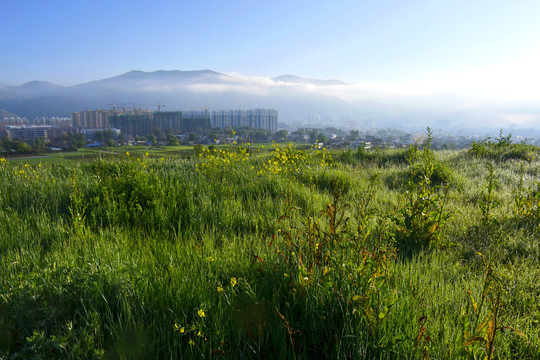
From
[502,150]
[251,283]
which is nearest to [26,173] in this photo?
[251,283]

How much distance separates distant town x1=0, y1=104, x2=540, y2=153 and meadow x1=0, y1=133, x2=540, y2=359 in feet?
8.26

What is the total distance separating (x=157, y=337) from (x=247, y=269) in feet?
2.74

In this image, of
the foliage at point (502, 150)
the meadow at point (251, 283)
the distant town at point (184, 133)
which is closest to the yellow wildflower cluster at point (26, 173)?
the meadow at point (251, 283)

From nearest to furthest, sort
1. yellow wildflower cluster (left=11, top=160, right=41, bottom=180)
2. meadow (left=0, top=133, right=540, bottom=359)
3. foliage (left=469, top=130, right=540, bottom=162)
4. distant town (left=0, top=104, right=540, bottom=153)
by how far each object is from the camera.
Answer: meadow (left=0, top=133, right=540, bottom=359), yellow wildflower cluster (left=11, top=160, right=41, bottom=180), foliage (left=469, top=130, right=540, bottom=162), distant town (left=0, top=104, right=540, bottom=153)

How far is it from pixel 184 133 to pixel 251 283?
38.1 meters

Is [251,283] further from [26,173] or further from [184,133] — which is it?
[184,133]

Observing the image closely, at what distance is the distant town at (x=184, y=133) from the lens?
1173 cm

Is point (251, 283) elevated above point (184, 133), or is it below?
below

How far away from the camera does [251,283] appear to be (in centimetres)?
228

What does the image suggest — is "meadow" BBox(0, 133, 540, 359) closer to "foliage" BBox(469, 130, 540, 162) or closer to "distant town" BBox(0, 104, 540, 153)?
"distant town" BBox(0, 104, 540, 153)

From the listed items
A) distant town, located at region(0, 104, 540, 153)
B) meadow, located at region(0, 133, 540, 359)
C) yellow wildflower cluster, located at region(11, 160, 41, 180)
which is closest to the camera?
meadow, located at region(0, 133, 540, 359)

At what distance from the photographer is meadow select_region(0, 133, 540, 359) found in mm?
1759

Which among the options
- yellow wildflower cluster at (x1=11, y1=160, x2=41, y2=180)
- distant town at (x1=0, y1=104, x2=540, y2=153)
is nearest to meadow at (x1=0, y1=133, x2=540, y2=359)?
yellow wildflower cluster at (x1=11, y1=160, x2=41, y2=180)

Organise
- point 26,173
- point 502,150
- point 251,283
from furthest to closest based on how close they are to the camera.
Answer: point 502,150 → point 26,173 → point 251,283
